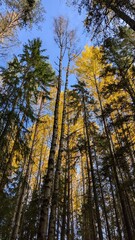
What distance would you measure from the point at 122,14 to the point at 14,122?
522cm

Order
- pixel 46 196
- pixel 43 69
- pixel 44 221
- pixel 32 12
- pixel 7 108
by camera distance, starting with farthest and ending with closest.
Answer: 1. pixel 43 69
2. pixel 32 12
3. pixel 7 108
4. pixel 46 196
5. pixel 44 221

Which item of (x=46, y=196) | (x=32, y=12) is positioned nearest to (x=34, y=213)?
(x=46, y=196)

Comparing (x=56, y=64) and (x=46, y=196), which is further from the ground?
(x=56, y=64)

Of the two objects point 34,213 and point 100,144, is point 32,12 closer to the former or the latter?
point 100,144

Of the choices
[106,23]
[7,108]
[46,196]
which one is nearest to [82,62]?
[7,108]

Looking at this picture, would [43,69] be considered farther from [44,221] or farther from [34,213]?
[34,213]

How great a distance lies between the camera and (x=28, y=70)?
10.1m

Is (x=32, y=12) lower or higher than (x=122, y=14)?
higher

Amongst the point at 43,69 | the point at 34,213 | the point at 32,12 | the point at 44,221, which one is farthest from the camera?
the point at 34,213

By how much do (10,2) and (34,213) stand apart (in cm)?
1382

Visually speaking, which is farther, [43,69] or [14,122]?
[43,69]

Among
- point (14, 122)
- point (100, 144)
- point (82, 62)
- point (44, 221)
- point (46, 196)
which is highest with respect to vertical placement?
point (82, 62)

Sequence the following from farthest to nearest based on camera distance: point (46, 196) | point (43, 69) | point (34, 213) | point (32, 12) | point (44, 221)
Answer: point (34, 213) < point (43, 69) < point (32, 12) < point (46, 196) < point (44, 221)

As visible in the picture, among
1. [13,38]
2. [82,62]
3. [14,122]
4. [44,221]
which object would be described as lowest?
[44,221]
